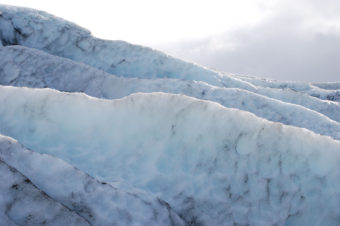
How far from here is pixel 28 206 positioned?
2.84 metres

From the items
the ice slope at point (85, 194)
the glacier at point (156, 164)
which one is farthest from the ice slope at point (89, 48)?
the ice slope at point (85, 194)

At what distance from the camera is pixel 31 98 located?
15.5ft

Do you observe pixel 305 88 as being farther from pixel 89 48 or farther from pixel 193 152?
pixel 193 152

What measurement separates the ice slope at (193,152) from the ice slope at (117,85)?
415cm

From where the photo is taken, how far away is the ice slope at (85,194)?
123 inches

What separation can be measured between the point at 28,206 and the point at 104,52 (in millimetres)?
9409

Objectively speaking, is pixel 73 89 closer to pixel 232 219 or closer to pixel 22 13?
pixel 22 13

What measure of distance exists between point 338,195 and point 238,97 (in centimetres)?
501

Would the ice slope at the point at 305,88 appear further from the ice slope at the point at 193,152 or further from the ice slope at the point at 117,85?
the ice slope at the point at 193,152

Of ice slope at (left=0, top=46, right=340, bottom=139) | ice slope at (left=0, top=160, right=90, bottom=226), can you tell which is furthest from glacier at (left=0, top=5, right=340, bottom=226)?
ice slope at (left=0, top=46, right=340, bottom=139)

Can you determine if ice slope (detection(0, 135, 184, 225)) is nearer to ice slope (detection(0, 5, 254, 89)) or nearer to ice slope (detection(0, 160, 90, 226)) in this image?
ice slope (detection(0, 160, 90, 226))

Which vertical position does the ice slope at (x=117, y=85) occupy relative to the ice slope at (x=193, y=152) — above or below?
below

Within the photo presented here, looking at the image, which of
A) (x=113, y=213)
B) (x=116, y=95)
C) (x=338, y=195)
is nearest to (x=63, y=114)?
(x=113, y=213)

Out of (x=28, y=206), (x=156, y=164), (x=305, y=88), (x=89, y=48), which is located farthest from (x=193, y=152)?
(x=305, y=88)
